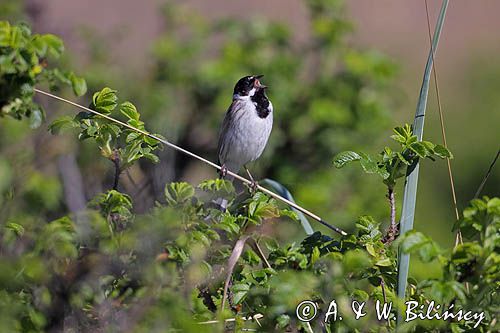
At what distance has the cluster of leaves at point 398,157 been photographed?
6.19ft

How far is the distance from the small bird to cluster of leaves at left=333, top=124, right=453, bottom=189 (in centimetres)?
213

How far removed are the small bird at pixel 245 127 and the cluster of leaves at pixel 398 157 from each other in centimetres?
213

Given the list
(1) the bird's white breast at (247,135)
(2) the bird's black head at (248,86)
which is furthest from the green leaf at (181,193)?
(2) the bird's black head at (248,86)

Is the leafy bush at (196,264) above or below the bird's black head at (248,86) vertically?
above

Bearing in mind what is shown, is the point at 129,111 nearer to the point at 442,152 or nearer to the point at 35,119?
the point at 35,119

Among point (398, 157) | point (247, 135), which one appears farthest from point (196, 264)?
point (247, 135)

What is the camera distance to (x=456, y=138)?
751 cm

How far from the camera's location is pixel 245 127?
4133mm

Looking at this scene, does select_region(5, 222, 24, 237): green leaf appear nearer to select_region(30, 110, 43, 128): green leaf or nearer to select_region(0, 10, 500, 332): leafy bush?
select_region(0, 10, 500, 332): leafy bush

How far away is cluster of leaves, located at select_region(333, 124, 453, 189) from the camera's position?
6.19 ft

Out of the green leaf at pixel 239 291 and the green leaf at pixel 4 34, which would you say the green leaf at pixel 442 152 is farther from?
the green leaf at pixel 4 34

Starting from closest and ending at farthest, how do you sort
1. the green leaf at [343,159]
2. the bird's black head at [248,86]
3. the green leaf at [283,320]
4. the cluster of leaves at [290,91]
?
1. the green leaf at [283,320]
2. the green leaf at [343,159]
3. the bird's black head at [248,86]
4. the cluster of leaves at [290,91]

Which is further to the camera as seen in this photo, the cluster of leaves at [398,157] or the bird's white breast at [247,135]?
the bird's white breast at [247,135]

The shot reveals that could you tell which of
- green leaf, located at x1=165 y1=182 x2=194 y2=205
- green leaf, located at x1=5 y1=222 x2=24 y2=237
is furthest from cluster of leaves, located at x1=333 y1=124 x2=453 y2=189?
green leaf, located at x1=5 y1=222 x2=24 y2=237
